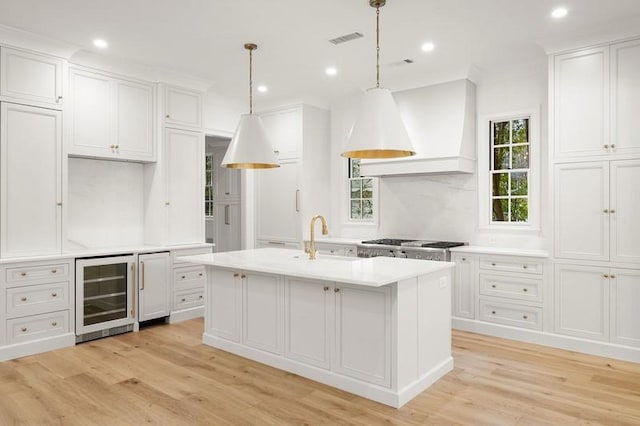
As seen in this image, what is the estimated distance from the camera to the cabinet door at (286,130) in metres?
6.22

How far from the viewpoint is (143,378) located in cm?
348

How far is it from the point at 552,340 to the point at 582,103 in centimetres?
226

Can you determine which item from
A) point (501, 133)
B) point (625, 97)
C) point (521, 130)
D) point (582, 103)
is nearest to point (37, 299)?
point (501, 133)

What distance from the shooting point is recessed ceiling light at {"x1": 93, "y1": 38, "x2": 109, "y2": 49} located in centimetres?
422

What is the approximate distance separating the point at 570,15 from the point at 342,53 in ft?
6.81

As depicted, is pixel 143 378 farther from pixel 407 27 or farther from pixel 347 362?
pixel 407 27

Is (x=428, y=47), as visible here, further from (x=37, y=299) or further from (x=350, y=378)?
(x=37, y=299)

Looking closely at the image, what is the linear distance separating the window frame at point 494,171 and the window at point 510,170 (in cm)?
2

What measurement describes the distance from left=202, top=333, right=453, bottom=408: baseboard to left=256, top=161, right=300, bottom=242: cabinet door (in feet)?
8.08

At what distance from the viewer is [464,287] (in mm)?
4785

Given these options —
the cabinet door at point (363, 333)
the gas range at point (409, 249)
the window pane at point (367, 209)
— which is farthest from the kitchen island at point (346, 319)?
the window pane at point (367, 209)

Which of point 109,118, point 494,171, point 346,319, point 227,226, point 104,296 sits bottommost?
point 104,296

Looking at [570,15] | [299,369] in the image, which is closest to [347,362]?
[299,369]

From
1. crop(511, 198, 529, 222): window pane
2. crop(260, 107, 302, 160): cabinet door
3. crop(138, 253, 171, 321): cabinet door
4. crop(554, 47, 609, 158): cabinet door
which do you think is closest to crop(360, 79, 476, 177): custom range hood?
crop(511, 198, 529, 222): window pane
